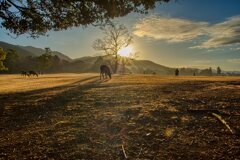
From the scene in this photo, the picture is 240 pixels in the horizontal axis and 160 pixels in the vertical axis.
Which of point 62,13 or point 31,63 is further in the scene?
point 31,63

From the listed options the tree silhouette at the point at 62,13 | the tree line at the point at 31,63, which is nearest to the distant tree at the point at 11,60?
the tree line at the point at 31,63

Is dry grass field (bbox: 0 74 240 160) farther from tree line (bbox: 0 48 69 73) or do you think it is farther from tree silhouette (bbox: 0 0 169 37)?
tree line (bbox: 0 48 69 73)

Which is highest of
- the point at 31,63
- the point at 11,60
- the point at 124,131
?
the point at 11,60

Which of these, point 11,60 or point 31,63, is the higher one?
point 11,60

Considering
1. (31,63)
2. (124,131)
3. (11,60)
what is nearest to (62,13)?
(124,131)

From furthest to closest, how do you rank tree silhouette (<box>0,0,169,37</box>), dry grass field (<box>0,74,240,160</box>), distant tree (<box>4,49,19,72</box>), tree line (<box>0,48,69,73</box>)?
distant tree (<box>4,49,19,72</box>) < tree line (<box>0,48,69,73</box>) < tree silhouette (<box>0,0,169,37</box>) < dry grass field (<box>0,74,240,160</box>)

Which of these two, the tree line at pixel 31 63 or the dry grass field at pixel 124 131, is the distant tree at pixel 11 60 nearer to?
the tree line at pixel 31 63

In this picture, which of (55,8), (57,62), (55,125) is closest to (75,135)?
(55,125)

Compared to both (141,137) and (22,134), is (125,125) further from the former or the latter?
(22,134)

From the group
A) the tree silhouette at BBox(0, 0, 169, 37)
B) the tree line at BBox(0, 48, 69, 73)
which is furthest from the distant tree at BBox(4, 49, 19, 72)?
the tree silhouette at BBox(0, 0, 169, 37)

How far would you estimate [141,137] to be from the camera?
8641mm

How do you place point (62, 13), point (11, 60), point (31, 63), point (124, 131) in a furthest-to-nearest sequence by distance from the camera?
point (31, 63)
point (11, 60)
point (62, 13)
point (124, 131)

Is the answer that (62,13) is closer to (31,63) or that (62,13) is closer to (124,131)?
(124,131)

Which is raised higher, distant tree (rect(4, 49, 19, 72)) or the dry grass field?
distant tree (rect(4, 49, 19, 72))
